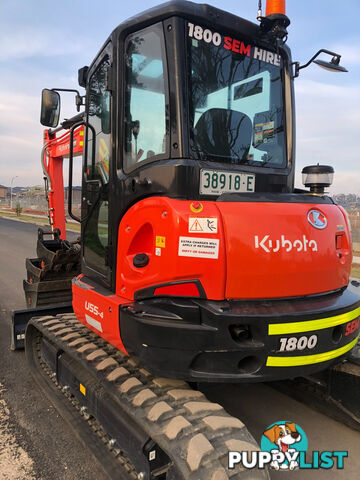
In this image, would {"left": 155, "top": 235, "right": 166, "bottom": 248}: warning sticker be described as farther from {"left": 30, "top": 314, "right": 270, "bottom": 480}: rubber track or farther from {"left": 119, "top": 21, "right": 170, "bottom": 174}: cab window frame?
{"left": 30, "top": 314, "right": 270, "bottom": 480}: rubber track

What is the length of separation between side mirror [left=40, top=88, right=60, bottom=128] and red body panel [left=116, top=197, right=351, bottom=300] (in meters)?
1.91

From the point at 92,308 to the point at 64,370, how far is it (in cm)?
77

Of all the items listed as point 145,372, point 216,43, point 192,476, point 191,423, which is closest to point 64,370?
point 145,372

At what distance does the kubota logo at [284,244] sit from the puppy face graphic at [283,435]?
1.56 metres

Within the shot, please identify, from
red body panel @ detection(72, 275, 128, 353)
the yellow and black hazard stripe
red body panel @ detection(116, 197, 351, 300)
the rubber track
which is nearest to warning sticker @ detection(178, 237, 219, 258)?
red body panel @ detection(116, 197, 351, 300)

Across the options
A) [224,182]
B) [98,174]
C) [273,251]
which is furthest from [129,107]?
[273,251]

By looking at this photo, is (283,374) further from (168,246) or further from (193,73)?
(193,73)

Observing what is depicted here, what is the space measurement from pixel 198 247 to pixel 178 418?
37.7 inches

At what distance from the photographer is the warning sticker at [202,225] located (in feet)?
7.04

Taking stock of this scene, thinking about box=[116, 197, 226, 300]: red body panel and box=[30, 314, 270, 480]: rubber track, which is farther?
box=[116, 197, 226, 300]: red body panel

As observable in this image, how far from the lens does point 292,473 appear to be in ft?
8.61

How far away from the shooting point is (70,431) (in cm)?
305

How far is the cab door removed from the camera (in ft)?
9.56

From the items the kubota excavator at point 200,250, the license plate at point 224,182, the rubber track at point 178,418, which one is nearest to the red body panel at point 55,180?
the kubota excavator at point 200,250
